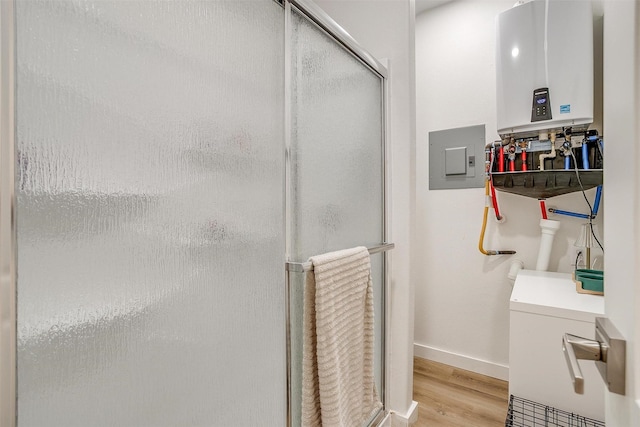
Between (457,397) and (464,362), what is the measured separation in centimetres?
34

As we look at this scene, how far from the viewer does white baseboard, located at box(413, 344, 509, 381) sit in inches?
78.5

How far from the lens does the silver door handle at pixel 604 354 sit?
44 centimetres

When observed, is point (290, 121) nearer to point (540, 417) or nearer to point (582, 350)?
point (582, 350)

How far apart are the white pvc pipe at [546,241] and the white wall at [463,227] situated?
83 mm

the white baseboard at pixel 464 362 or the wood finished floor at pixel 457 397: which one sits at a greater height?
the white baseboard at pixel 464 362

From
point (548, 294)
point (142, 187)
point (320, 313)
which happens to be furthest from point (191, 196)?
point (548, 294)

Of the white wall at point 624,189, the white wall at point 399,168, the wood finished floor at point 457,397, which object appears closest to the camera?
the white wall at point 624,189

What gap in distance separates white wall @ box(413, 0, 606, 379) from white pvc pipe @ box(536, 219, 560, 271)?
0.08m

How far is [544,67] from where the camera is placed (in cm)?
161

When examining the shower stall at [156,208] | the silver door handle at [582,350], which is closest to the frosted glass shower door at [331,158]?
the shower stall at [156,208]

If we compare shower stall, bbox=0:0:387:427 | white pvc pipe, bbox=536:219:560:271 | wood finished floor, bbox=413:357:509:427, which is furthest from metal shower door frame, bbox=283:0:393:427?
white pvc pipe, bbox=536:219:560:271

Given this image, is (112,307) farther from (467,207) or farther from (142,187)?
(467,207)

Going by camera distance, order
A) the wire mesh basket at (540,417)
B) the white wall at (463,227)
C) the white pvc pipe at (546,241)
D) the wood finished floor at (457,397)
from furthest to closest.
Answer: the white wall at (463,227) < the white pvc pipe at (546,241) < the wood finished floor at (457,397) < the wire mesh basket at (540,417)

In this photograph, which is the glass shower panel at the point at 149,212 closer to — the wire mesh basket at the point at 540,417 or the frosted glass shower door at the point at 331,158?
the frosted glass shower door at the point at 331,158
